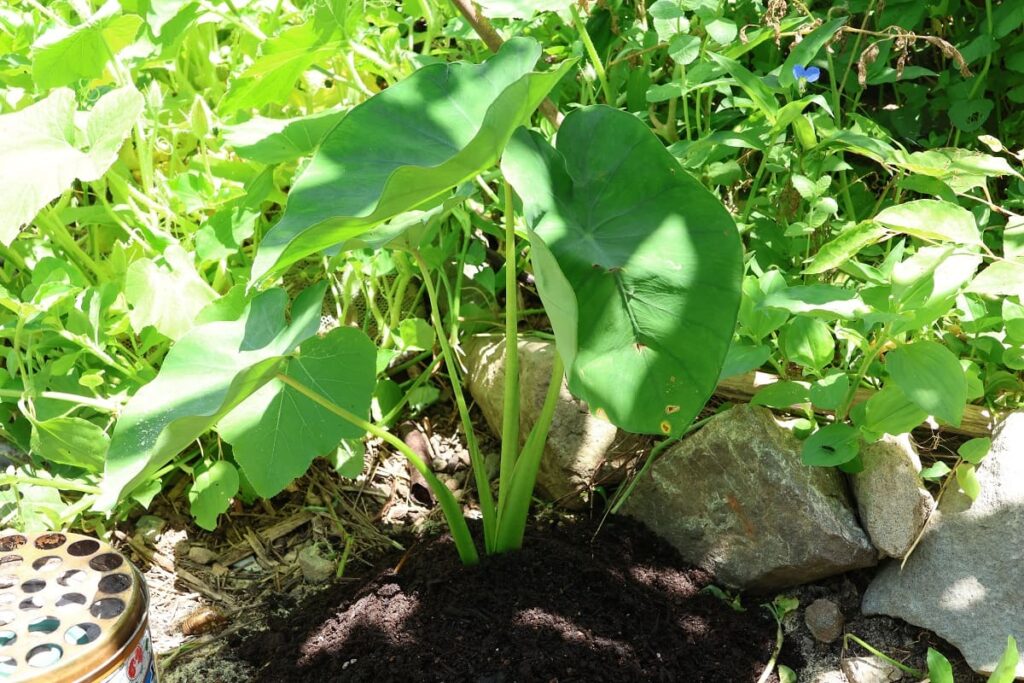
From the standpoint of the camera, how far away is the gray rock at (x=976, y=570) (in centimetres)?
136

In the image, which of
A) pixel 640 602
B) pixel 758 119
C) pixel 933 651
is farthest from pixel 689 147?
pixel 933 651

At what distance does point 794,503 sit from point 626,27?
96cm

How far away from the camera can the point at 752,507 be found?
1522 millimetres

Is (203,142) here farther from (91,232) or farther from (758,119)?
(758,119)

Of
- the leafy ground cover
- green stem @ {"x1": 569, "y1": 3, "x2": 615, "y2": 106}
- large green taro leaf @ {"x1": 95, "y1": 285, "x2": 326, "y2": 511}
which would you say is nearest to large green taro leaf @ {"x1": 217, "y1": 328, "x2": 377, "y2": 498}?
the leafy ground cover

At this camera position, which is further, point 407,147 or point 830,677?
point 830,677

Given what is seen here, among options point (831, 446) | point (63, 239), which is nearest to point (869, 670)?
point (831, 446)

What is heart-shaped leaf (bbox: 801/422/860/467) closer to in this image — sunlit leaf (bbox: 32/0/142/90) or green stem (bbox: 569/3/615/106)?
green stem (bbox: 569/3/615/106)

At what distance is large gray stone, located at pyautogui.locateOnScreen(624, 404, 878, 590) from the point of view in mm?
1482

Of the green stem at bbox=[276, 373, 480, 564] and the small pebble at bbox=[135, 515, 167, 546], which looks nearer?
the green stem at bbox=[276, 373, 480, 564]

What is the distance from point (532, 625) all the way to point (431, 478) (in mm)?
238

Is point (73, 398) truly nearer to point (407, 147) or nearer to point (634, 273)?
point (407, 147)

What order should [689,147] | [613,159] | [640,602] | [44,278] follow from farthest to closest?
[44,278], [689,147], [640,602], [613,159]

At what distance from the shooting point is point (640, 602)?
1433mm
